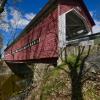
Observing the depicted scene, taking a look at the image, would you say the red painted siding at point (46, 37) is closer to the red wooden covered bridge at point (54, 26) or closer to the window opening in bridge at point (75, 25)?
the red wooden covered bridge at point (54, 26)

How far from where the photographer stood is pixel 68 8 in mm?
15344

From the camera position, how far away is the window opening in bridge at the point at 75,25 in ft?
57.2

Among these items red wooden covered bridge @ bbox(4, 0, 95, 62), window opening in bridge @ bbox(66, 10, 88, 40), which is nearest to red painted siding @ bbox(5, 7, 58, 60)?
red wooden covered bridge @ bbox(4, 0, 95, 62)

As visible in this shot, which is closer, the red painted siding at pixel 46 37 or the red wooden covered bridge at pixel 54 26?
the red wooden covered bridge at pixel 54 26

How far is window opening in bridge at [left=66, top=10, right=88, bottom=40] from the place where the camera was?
57.2ft

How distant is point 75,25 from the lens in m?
19.4

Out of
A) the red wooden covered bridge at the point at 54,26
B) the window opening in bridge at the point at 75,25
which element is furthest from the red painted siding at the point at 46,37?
the window opening in bridge at the point at 75,25

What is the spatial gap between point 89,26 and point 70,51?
6.14m

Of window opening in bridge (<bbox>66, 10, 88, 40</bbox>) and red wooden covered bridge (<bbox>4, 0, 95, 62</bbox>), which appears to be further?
window opening in bridge (<bbox>66, 10, 88, 40</bbox>)

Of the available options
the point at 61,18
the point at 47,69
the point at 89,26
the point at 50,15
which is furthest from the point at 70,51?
the point at 89,26

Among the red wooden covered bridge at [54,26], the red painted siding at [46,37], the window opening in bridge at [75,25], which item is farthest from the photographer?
the window opening in bridge at [75,25]

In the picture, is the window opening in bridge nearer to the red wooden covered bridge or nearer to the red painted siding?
the red wooden covered bridge

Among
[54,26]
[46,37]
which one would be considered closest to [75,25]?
[46,37]

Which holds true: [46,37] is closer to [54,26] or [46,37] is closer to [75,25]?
[54,26]
